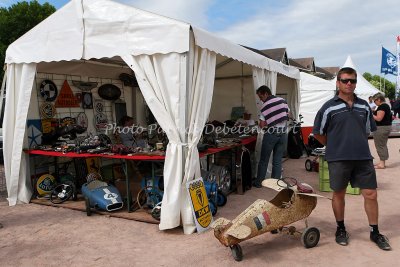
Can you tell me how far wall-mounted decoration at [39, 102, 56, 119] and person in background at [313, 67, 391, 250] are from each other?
188 inches

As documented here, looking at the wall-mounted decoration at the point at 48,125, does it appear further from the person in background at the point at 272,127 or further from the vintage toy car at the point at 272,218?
the vintage toy car at the point at 272,218

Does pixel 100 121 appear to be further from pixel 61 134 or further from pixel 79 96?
pixel 61 134

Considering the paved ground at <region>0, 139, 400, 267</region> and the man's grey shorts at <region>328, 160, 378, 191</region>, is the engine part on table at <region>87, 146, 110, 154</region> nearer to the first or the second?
the paved ground at <region>0, 139, 400, 267</region>

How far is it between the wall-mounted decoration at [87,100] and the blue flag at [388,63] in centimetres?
1980

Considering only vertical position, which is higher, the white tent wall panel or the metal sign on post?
the white tent wall panel

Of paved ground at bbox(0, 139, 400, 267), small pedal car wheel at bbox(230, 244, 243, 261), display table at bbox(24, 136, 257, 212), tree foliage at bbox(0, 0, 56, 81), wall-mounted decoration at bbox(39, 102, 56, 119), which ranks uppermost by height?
tree foliage at bbox(0, 0, 56, 81)

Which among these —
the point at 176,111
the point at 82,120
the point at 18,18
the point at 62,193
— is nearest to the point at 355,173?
the point at 176,111

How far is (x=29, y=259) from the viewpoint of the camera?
3461mm

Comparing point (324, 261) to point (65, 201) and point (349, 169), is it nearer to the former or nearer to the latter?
point (349, 169)

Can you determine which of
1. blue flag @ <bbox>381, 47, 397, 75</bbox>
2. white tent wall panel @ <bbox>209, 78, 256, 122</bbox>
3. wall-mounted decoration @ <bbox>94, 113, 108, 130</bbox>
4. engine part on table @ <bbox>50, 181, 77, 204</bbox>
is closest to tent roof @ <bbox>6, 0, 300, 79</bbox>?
engine part on table @ <bbox>50, 181, 77, 204</bbox>

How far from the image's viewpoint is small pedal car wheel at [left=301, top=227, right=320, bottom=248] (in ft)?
11.4

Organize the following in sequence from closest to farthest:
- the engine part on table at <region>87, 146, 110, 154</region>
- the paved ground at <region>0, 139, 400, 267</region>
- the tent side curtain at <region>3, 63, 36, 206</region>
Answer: the paved ground at <region>0, 139, 400, 267</region>, the engine part on table at <region>87, 146, 110, 154</region>, the tent side curtain at <region>3, 63, 36, 206</region>

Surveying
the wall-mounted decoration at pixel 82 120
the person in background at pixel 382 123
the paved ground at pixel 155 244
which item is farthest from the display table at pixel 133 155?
the person in background at pixel 382 123

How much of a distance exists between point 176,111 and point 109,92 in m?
3.61
